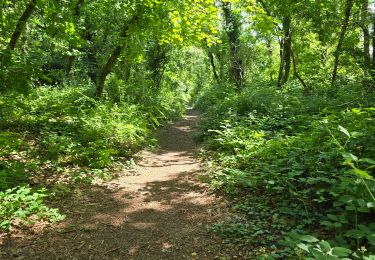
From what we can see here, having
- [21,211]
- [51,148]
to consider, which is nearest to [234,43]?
[51,148]

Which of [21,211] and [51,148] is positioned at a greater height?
[51,148]

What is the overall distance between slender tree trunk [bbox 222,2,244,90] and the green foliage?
15.1m

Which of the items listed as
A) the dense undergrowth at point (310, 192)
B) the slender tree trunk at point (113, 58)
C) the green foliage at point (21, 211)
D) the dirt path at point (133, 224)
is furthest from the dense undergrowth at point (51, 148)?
the dense undergrowth at point (310, 192)

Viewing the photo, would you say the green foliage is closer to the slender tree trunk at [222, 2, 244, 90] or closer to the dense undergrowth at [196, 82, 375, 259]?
the dense undergrowth at [196, 82, 375, 259]

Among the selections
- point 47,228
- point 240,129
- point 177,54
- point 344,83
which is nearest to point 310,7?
point 344,83

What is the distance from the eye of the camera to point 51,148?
21.6 ft

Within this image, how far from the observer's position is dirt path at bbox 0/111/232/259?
141 inches

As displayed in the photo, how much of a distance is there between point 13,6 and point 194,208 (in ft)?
34.3

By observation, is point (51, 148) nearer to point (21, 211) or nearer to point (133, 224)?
point (21, 211)

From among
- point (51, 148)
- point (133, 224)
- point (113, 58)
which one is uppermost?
point (113, 58)

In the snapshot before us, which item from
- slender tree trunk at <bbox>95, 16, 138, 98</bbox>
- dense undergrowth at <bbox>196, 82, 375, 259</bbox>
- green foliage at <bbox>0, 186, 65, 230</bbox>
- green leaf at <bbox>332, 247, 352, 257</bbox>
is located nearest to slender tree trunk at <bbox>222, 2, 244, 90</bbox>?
slender tree trunk at <bbox>95, 16, 138, 98</bbox>

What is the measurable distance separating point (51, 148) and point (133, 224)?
328 centimetres

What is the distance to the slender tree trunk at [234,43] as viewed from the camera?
1737 centimetres

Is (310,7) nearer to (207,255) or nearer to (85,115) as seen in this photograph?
(85,115)
